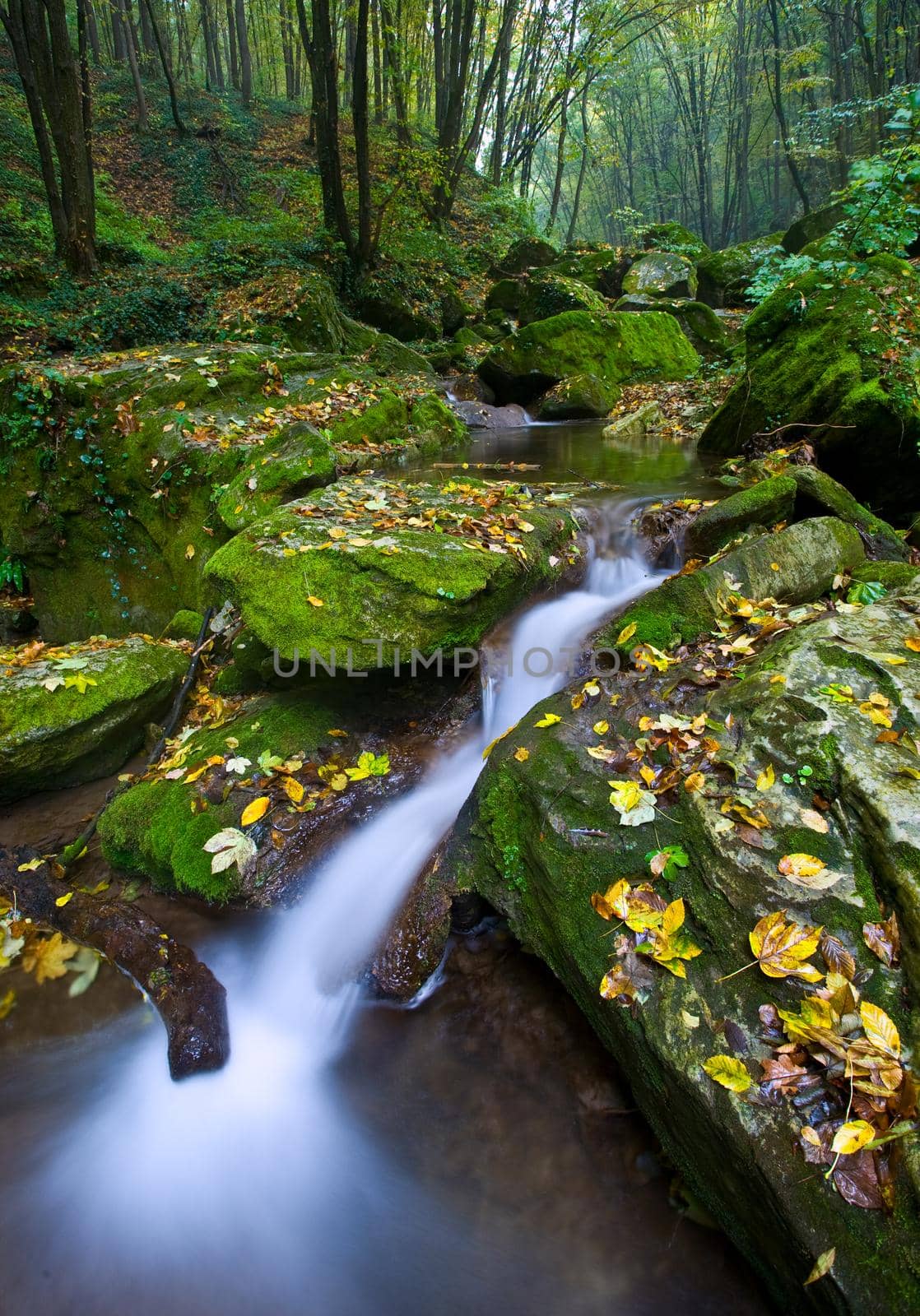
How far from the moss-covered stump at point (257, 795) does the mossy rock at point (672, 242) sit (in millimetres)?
21494

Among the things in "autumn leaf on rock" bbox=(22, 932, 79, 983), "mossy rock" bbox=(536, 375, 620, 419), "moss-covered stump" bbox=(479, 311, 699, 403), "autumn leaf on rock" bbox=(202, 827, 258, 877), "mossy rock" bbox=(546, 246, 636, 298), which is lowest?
"autumn leaf on rock" bbox=(22, 932, 79, 983)

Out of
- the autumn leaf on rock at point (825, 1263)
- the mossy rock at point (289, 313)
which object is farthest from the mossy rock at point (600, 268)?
the autumn leaf on rock at point (825, 1263)

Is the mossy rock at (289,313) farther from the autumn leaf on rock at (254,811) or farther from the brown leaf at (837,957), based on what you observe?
the brown leaf at (837,957)

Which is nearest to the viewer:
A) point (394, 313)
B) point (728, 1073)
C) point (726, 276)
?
point (728, 1073)

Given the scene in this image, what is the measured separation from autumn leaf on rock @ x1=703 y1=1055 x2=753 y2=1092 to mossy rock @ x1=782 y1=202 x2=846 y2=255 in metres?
20.3

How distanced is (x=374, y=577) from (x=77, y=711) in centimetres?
233

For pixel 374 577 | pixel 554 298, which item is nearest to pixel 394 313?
pixel 554 298

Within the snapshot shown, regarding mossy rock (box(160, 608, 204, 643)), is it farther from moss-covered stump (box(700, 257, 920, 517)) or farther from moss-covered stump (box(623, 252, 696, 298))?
moss-covered stump (box(623, 252, 696, 298))

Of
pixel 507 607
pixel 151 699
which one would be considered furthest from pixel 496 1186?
pixel 151 699

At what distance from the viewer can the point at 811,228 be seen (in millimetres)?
17344

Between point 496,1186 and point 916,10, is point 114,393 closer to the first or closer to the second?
point 496,1186

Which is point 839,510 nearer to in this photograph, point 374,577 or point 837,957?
point 374,577

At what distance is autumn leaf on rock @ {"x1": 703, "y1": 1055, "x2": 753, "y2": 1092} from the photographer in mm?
1780

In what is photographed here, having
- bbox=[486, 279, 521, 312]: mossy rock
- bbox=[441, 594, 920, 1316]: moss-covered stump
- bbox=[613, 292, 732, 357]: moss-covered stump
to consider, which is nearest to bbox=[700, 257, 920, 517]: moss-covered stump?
bbox=[441, 594, 920, 1316]: moss-covered stump
